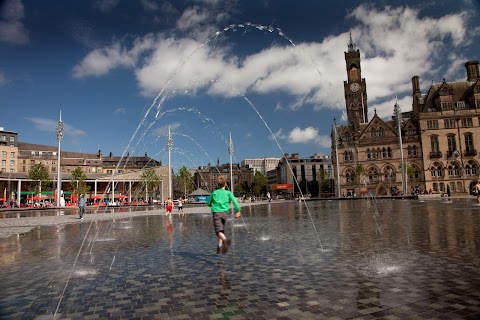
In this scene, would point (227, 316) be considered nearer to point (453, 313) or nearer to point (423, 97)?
point (453, 313)

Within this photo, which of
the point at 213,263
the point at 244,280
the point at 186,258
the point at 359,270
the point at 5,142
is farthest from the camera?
the point at 5,142

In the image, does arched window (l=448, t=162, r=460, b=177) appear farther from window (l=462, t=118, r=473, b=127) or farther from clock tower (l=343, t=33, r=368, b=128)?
clock tower (l=343, t=33, r=368, b=128)

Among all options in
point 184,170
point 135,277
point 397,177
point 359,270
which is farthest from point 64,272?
point 184,170

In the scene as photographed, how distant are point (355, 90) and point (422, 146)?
27.5 m

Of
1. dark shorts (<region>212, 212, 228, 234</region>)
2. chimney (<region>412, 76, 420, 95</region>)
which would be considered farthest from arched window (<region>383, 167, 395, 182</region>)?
dark shorts (<region>212, 212, 228, 234</region>)

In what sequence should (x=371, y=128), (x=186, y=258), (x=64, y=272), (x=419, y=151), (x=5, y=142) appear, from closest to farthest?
1. (x=64, y=272)
2. (x=186, y=258)
3. (x=419, y=151)
4. (x=371, y=128)
5. (x=5, y=142)

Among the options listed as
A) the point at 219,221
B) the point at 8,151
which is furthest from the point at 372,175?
the point at 8,151

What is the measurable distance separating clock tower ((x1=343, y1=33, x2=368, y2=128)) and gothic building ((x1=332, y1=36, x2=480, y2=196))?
6748 mm

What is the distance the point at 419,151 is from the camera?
256 feet

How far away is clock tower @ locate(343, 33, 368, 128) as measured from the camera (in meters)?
94.4

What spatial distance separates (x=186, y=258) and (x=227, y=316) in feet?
15.7

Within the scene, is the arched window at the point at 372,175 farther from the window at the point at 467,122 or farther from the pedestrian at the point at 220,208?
the pedestrian at the point at 220,208

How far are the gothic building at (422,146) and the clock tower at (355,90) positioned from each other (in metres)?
6.75

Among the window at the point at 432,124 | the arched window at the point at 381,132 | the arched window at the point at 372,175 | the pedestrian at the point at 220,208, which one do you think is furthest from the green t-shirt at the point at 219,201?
the arched window at the point at 381,132
